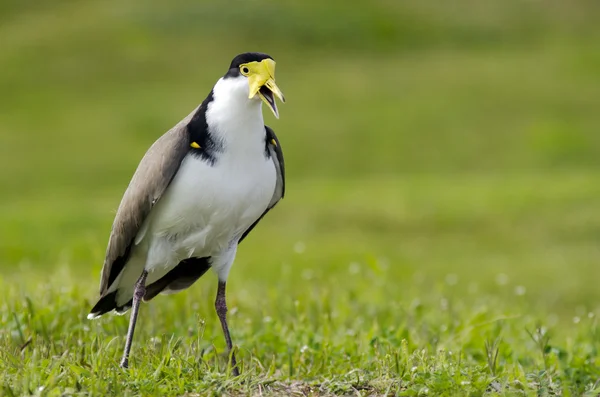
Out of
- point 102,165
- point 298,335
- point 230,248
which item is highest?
point 230,248

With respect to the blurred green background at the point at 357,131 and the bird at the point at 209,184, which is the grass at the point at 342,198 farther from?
the bird at the point at 209,184

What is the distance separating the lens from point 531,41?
115 feet

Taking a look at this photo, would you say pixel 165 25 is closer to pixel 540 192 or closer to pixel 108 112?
pixel 108 112

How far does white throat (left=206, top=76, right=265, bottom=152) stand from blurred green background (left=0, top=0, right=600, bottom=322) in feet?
9.43

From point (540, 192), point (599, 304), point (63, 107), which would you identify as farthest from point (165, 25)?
point (599, 304)

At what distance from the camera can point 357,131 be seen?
2706 centimetres

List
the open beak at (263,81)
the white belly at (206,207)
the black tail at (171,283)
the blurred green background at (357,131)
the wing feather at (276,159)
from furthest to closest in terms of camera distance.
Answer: the blurred green background at (357,131) < the black tail at (171,283) < the wing feather at (276,159) < the white belly at (206,207) < the open beak at (263,81)

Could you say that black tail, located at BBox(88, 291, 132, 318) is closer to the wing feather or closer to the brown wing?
the brown wing

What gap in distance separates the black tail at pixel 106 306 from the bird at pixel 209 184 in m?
0.30

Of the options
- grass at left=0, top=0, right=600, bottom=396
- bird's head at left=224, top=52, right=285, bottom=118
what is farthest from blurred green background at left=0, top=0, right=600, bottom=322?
bird's head at left=224, top=52, right=285, bottom=118

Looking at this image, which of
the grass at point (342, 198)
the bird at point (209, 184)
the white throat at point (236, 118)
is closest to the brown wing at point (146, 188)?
the bird at point (209, 184)

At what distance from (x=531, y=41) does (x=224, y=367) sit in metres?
31.9

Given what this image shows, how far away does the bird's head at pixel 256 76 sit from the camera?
17.0 ft

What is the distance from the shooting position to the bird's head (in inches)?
204
